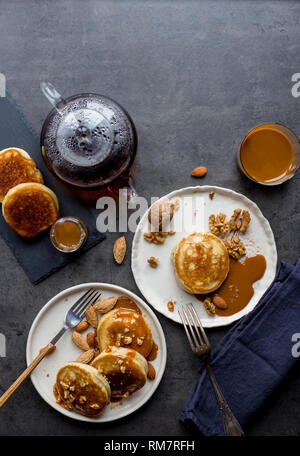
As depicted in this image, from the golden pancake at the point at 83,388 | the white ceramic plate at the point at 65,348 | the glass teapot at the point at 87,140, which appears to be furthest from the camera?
the white ceramic plate at the point at 65,348

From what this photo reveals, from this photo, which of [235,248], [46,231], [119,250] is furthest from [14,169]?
[235,248]

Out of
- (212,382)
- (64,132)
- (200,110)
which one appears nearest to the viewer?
(64,132)

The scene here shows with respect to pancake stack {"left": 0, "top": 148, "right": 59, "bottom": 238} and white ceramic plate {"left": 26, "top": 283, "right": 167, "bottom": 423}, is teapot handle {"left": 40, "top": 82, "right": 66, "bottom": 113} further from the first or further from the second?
white ceramic plate {"left": 26, "top": 283, "right": 167, "bottom": 423}

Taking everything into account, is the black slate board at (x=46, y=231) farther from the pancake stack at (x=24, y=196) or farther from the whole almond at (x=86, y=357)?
the whole almond at (x=86, y=357)

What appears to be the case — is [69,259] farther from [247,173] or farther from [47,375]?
[247,173]

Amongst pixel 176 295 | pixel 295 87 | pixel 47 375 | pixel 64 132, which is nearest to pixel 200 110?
pixel 295 87

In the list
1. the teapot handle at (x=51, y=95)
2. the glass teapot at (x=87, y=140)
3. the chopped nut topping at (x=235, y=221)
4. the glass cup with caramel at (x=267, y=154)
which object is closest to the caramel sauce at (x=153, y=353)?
the chopped nut topping at (x=235, y=221)
